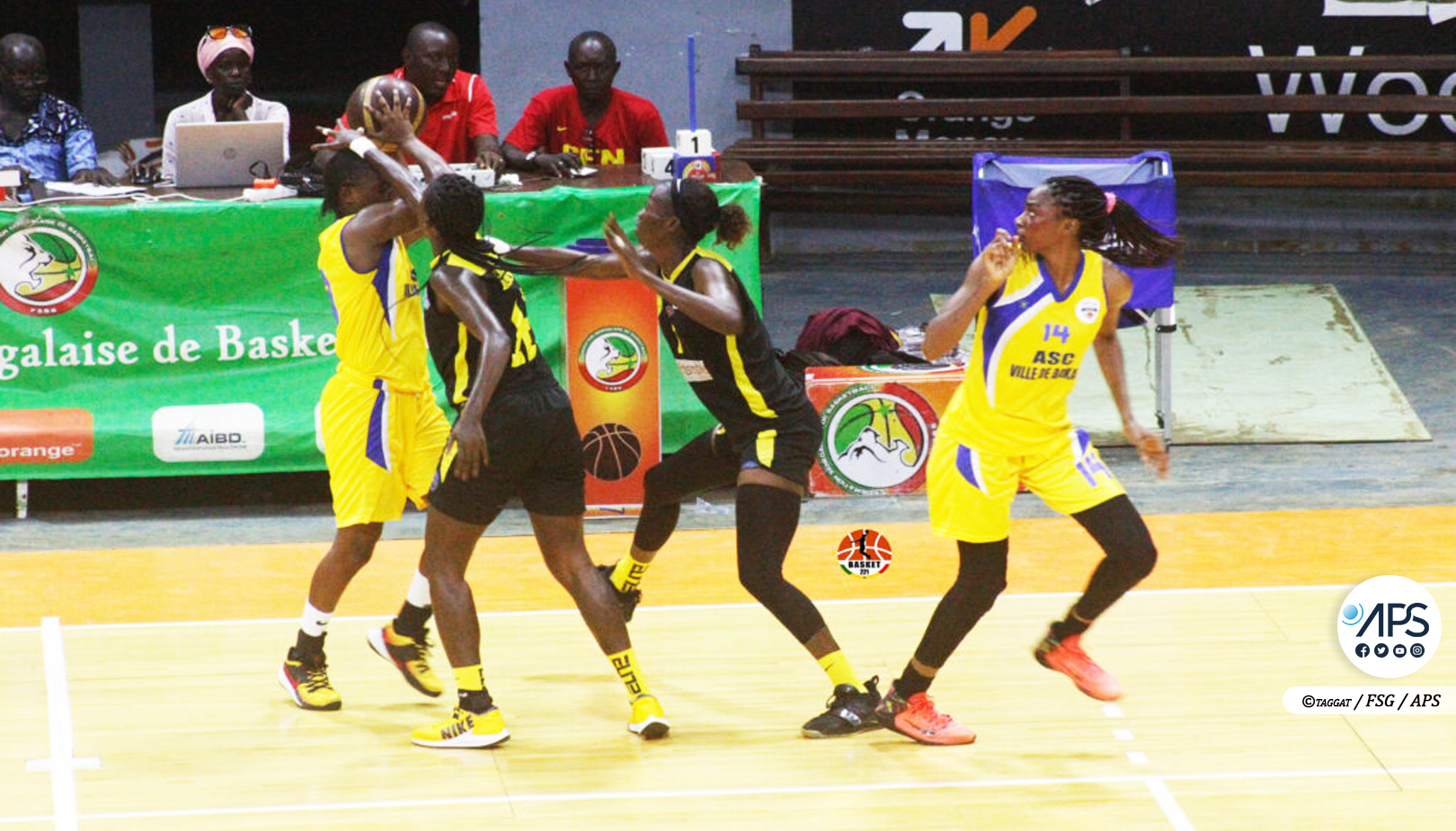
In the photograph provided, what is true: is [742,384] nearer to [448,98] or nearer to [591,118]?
[448,98]

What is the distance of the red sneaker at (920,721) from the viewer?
5809 mm

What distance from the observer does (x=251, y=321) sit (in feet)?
27.1

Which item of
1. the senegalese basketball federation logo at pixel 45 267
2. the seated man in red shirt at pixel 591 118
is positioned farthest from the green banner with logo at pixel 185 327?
the seated man in red shirt at pixel 591 118

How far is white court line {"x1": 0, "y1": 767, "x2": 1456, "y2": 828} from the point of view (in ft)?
17.7

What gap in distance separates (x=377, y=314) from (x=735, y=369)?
1.20 m

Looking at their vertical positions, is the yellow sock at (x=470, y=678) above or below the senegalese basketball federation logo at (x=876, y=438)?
below

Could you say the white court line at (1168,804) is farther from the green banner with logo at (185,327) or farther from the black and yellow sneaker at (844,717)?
the green banner with logo at (185,327)

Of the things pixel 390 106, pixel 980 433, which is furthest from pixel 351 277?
pixel 980 433

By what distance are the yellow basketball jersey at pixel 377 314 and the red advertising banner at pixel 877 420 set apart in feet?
8.31

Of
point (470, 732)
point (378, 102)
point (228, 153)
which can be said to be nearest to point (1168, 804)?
point (470, 732)

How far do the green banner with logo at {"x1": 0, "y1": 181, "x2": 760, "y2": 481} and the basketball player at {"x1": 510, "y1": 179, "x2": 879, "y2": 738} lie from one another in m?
2.16

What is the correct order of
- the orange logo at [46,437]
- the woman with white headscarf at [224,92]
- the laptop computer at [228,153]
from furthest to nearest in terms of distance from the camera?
the woman with white headscarf at [224,92] < the laptop computer at [228,153] < the orange logo at [46,437]

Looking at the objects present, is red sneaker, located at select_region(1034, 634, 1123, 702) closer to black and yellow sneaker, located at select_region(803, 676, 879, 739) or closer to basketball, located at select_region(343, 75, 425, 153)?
black and yellow sneaker, located at select_region(803, 676, 879, 739)

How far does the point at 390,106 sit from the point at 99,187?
9.69 feet
